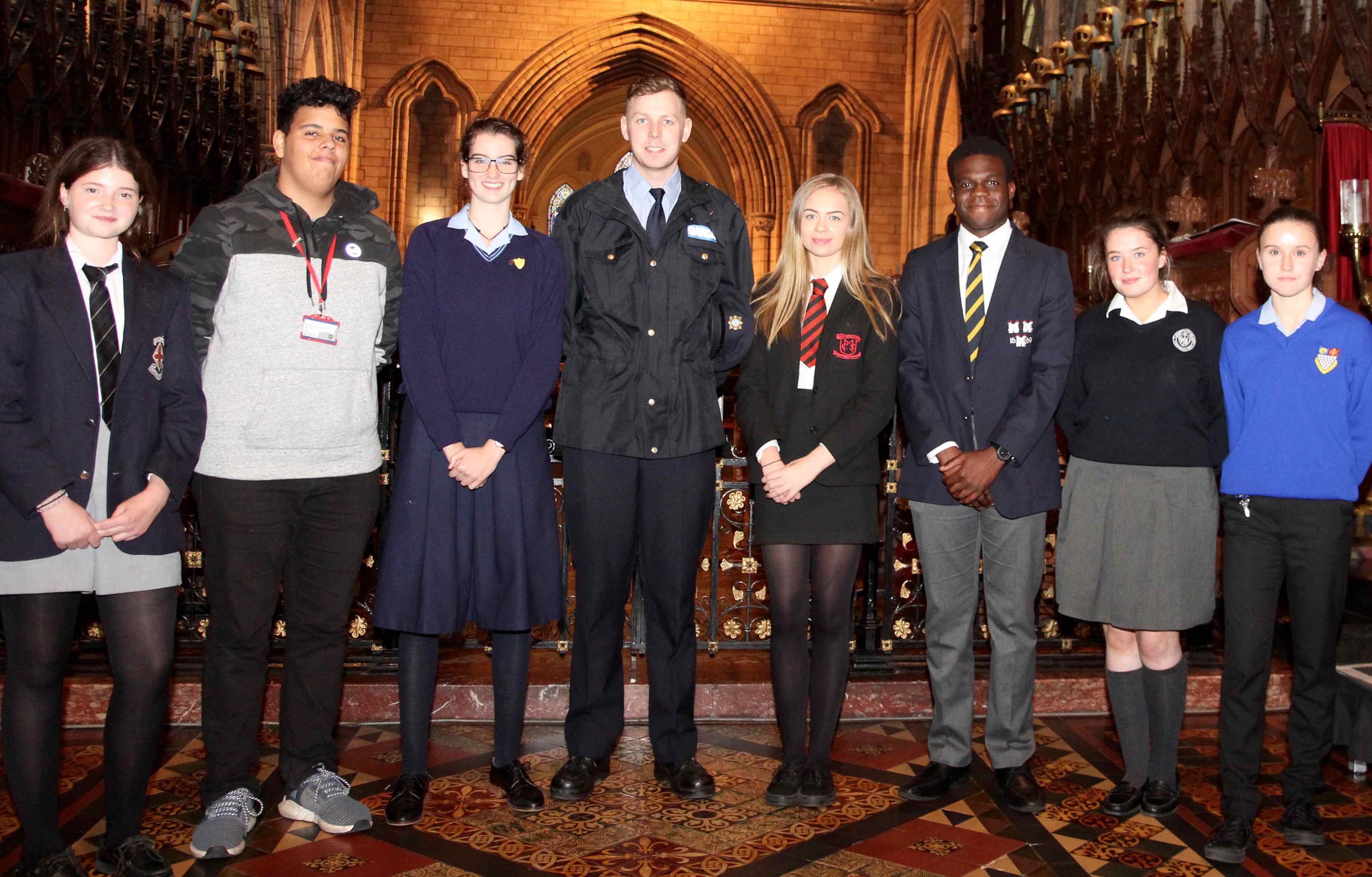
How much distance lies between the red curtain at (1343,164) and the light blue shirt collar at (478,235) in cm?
547

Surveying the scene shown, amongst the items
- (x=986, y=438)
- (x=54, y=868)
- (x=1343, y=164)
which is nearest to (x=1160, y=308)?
(x=986, y=438)

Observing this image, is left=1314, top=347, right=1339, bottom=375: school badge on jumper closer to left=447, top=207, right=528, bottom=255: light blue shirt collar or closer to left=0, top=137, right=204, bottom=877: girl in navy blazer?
left=447, top=207, right=528, bottom=255: light blue shirt collar

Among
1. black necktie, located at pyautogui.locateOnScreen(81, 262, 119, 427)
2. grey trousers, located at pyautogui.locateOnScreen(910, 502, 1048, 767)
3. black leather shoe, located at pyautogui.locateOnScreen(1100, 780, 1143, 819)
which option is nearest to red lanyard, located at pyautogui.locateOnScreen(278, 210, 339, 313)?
black necktie, located at pyautogui.locateOnScreen(81, 262, 119, 427)

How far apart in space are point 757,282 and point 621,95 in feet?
A: 56.9

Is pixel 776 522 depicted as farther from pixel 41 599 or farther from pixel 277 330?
pixel 41 599

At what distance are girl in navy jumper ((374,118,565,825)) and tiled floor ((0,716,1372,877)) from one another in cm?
20

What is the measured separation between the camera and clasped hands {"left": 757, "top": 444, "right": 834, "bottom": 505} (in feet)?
9.05

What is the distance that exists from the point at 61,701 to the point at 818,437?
1.82 metres

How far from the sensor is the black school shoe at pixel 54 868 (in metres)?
2.27

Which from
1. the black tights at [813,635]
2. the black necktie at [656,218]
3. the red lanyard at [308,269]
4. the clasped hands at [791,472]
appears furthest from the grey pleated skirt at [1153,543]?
the red lanyard at [308,269]

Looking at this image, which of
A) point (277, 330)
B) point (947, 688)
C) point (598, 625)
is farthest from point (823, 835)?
point (277, 330)

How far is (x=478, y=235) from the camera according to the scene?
2.75 metres

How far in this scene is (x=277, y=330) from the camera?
2516mm

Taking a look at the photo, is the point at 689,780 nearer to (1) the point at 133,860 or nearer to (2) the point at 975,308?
(1) the point at 133,860
